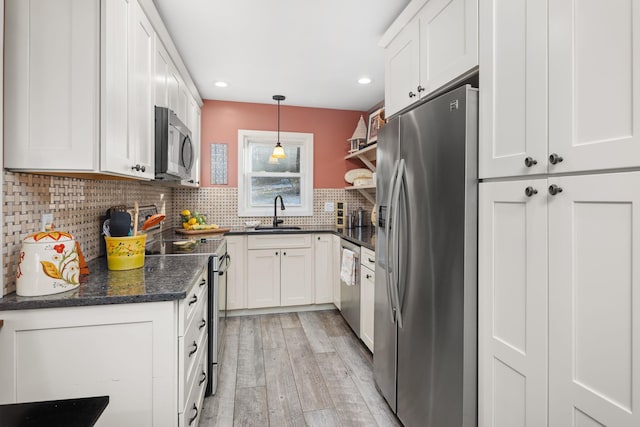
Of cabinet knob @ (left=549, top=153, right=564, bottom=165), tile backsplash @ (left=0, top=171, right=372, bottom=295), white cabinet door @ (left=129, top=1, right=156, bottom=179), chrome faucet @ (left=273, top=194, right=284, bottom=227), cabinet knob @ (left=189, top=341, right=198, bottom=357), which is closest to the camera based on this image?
cabinet knob @ (left=549, top=153, right=564, bottom=165)

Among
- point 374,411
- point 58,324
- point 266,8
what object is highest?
point 266,8

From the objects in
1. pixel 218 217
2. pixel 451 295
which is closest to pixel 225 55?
pixel 218 217

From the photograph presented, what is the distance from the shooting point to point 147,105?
1884 millimetres

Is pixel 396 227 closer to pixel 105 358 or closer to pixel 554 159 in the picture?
pixel 554 159

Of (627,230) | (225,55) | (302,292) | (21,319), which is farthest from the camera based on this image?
(302,292)

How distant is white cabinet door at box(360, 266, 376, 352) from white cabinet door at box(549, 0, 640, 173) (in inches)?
66.8

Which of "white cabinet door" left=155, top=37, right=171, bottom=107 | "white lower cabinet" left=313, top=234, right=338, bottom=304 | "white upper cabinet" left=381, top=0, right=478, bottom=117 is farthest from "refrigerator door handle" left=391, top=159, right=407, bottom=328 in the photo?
"white lower cabinet" left=313, top=234, right=338, bottom=304

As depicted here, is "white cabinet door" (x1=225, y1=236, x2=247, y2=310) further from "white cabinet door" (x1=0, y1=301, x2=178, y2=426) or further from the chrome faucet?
"white cabinet door" (x1=0, y1=301, x2=178, y2=426)

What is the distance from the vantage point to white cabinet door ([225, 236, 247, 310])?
349 centimetres

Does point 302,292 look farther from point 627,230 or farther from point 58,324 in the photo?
point 627,230

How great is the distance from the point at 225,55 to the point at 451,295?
2.45 meters

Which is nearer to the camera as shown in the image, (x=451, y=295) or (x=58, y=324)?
(x=58, y=324)

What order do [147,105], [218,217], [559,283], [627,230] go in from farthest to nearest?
[218,217]
[147,105]
[559,283]
[627,230]

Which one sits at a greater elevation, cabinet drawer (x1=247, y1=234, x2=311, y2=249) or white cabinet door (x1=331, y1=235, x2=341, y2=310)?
cabinet drawer (x1=247, y1=234, x2=311, y2=249)
